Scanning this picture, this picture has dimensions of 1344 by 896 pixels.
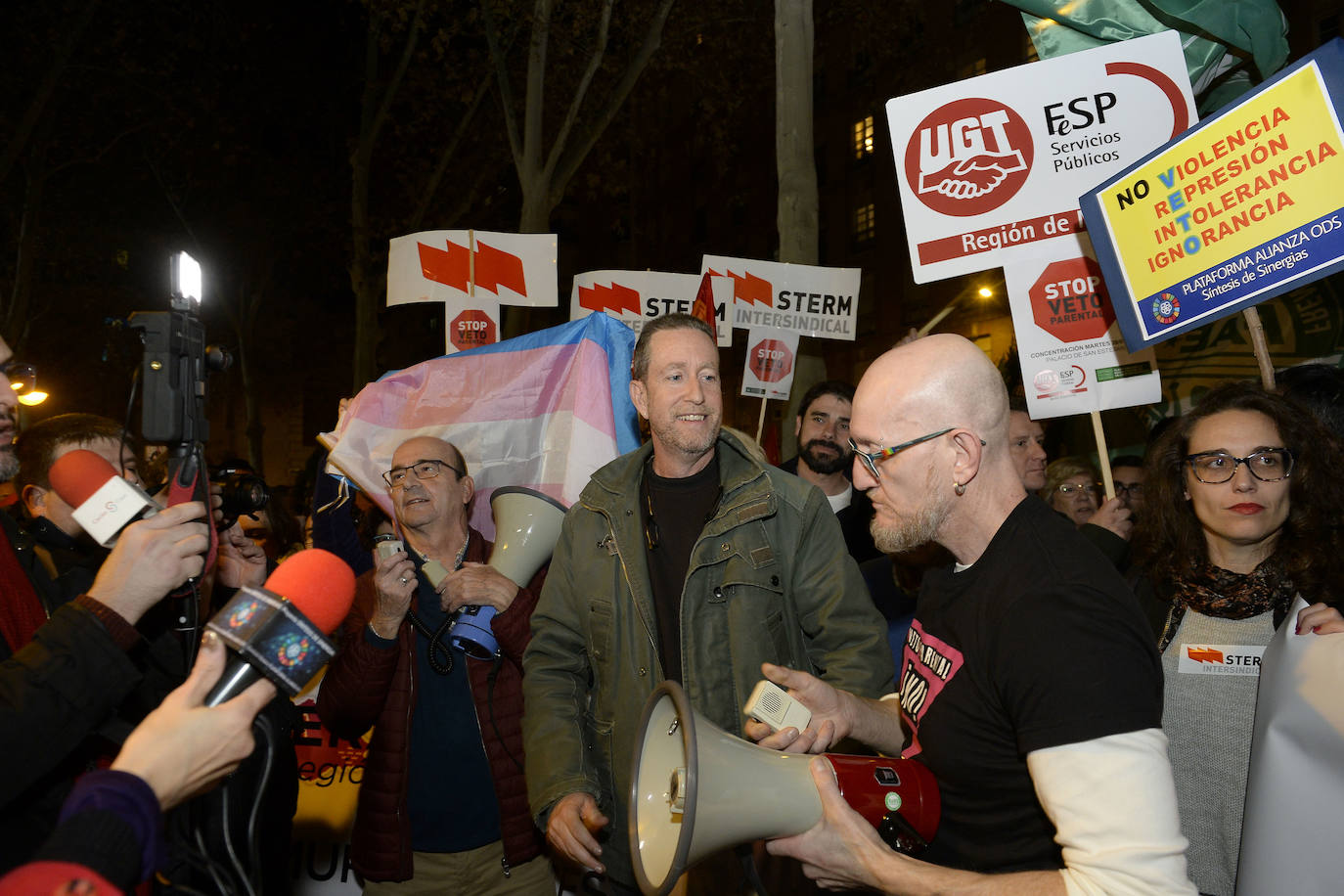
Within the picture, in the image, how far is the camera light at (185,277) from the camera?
2057 millimetres

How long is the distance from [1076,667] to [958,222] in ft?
9.72

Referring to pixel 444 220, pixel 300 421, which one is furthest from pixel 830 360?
pixel 300 421

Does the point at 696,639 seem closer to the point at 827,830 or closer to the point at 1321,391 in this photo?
the point at 827,830

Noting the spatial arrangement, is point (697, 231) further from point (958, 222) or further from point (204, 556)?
point (204, 556)

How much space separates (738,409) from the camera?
106ft

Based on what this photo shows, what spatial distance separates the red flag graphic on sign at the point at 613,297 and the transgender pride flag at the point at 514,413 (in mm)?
3601

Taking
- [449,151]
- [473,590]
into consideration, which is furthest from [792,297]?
[449,151]

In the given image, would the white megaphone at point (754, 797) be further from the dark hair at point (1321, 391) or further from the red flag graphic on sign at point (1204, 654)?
the dark hair at point (1321, 391)

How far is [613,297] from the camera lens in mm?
8273

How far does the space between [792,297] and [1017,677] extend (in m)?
6.32

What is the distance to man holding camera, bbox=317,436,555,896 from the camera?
323 cm

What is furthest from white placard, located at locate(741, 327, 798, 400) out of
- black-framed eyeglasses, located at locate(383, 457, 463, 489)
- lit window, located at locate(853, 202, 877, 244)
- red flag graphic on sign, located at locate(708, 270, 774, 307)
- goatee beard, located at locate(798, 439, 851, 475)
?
lit window, located at locate(853, 202, 877, 244)

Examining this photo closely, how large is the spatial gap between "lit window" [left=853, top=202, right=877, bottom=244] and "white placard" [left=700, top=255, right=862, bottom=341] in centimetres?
1915

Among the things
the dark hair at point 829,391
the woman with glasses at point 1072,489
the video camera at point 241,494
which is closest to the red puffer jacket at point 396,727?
the video camera at point 241,494
